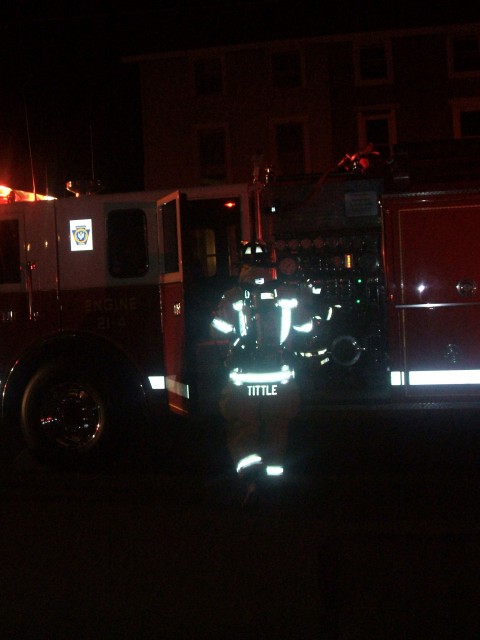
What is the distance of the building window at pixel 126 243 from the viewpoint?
6.77 meters

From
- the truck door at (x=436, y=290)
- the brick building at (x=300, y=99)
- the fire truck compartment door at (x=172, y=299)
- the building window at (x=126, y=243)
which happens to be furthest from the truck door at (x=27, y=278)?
the brick building at (x=300, y=99)

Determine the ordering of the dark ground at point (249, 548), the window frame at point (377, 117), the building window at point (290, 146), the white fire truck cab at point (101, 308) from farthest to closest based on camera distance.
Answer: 1. the window frame at point (377, 117)
2. the building window at point (290, 146)
3. the white fire truck cab at point (101, 308)
4. the dark ground at point (249, 548)

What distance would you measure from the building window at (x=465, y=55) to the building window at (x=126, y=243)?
898 inches

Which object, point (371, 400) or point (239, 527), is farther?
point (371, 400)

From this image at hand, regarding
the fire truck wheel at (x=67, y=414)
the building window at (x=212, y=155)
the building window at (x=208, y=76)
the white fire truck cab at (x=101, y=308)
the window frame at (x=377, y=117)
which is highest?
the building window at (x=208, y=76)

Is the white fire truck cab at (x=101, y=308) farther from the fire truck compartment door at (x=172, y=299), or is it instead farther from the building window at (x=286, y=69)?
the building window at (x=286, y=69)

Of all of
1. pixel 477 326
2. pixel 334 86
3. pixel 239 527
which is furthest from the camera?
pixel 334 86

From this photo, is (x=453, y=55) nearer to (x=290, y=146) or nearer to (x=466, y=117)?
(x=466, y=117)

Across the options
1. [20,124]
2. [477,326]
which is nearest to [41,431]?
[477,326]

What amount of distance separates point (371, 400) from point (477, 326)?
1032 mm

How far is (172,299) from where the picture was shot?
258 inches

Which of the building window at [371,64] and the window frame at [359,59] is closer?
the window frame at [359,59]

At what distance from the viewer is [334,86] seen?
27.3 meters

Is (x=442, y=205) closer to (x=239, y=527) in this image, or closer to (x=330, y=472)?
(x=330, y=472)
